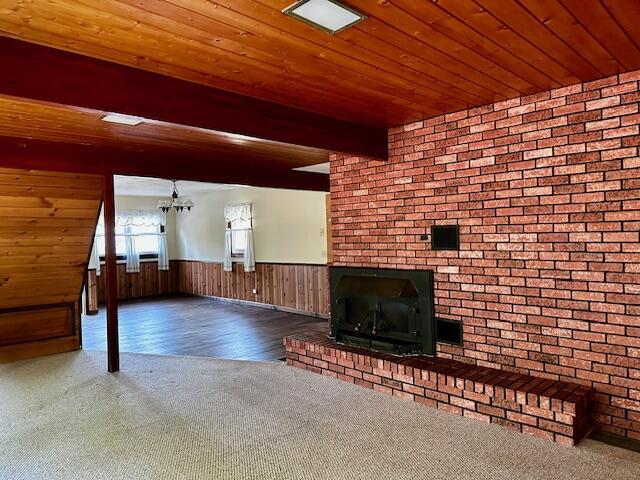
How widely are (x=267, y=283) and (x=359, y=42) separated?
6.79m

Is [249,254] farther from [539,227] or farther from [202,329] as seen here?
[539,227]

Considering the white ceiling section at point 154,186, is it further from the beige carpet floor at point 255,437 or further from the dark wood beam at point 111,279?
the beige carpet floor at point 255,437

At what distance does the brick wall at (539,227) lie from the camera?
8.84ft

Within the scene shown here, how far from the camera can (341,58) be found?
7.47ft

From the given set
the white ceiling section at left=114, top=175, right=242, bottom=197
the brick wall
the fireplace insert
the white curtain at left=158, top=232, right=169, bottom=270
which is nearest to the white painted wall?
the white ceiling section at left=114, top=175, right=242, bottom=197

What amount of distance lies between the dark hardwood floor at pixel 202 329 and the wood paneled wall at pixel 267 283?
0.82 feet

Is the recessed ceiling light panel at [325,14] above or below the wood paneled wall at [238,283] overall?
above

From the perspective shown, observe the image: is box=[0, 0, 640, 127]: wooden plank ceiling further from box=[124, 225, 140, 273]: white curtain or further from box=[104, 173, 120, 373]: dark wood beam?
box=[124, 225, 140, 273]: white curtain

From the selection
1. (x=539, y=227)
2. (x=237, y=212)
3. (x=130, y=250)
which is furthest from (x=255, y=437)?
(x=130, y=250)

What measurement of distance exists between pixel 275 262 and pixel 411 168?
4967 mm

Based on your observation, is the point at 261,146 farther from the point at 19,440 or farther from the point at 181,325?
the point at 181,325

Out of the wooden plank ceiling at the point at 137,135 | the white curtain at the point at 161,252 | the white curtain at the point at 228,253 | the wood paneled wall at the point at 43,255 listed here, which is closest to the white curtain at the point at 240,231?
the white curtain at the point at 228,253

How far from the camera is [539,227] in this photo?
9.94ft

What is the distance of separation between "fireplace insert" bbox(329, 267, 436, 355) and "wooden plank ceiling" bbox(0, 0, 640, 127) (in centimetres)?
162
